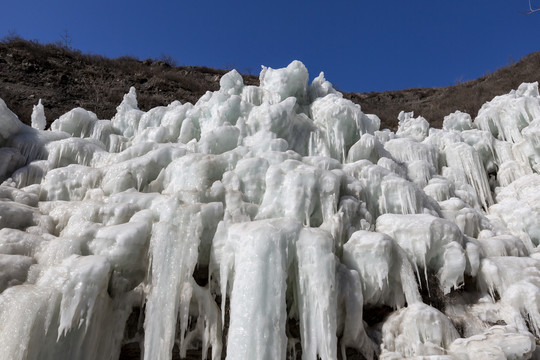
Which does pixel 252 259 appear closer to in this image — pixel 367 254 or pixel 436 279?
pixel 367 254

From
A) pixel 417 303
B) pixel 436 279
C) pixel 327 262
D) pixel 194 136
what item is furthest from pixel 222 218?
pixel 194 136

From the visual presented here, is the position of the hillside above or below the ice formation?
above

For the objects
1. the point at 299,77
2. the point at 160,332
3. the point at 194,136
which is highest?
the point at 299,77

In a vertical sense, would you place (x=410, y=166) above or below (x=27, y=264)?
above

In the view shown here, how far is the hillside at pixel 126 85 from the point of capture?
18.2m

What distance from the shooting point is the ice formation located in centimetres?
456

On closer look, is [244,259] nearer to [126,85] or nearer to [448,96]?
[126,85]

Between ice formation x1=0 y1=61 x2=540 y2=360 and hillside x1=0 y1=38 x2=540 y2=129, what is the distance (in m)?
10.8

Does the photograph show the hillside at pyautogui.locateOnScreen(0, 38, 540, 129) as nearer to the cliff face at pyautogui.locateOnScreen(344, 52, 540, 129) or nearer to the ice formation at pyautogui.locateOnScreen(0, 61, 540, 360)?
the cliff face at pyautogui.locateOnScreen(344, 52, 540, 129)

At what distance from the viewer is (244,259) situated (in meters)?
4.91

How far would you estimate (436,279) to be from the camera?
6.13 meters

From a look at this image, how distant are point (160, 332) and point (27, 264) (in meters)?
1.78

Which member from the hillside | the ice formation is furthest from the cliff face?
the ice formation

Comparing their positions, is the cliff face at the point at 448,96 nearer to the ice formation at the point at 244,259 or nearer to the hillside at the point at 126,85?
the hillside at the point at 126,85
